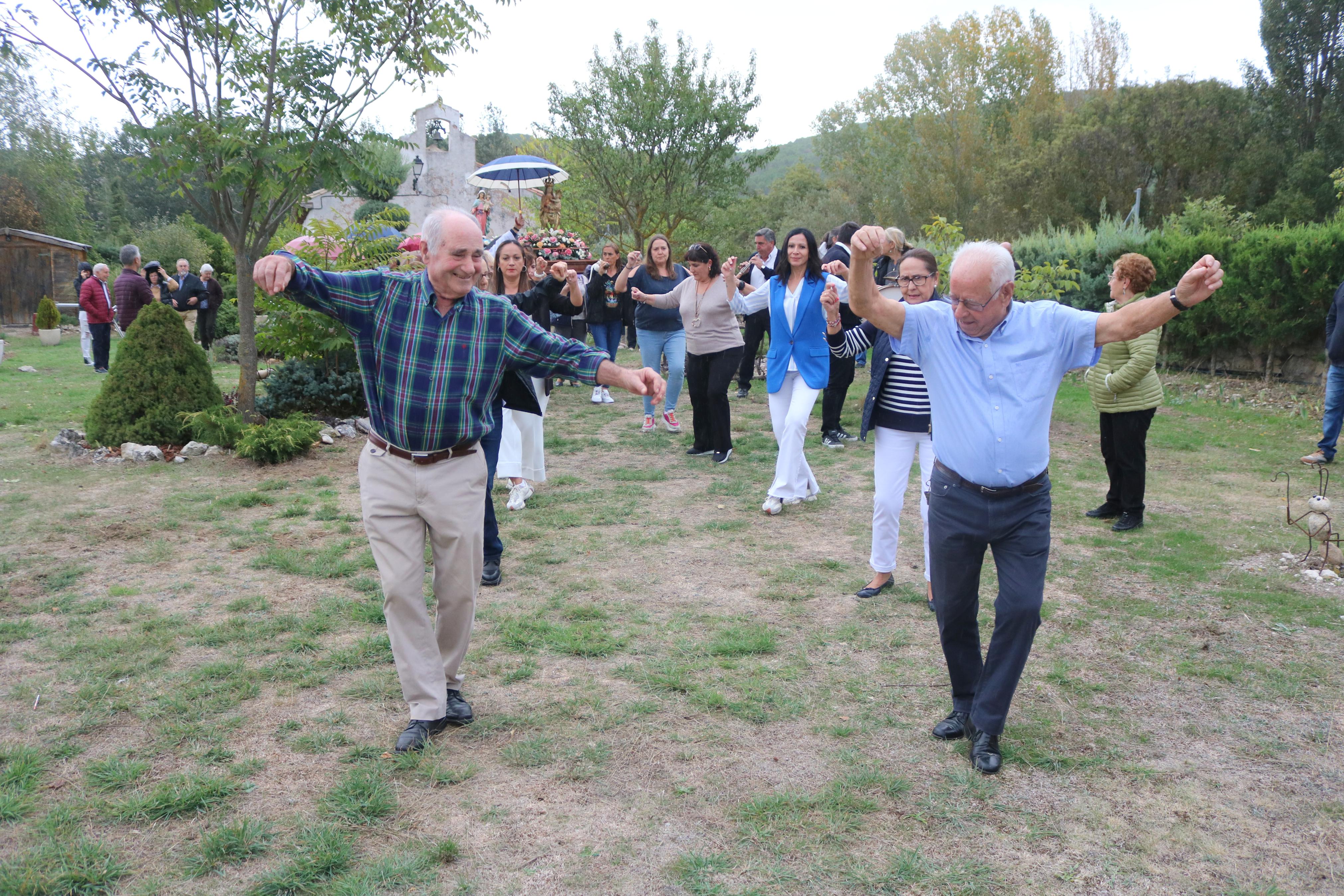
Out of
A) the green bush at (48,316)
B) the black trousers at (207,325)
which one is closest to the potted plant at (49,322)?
the green bush at (48,316)

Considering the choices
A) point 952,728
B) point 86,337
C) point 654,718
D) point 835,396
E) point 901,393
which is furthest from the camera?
point 86,337

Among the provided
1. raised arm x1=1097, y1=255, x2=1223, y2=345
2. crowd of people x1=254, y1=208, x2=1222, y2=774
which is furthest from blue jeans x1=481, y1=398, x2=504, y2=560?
raised arm x1=1097, y1=255, x2=1223, y2=345

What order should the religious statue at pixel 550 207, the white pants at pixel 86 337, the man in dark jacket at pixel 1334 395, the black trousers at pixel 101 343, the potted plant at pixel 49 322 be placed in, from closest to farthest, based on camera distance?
the man in dark jacket at pixel 1334 395, the black trousers at pixel 101 343, the white pants at pixel 86 337, the potted plant at pixel 49 322, the religious statue at pixel 550 207

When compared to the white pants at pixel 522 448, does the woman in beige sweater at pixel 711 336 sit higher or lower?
higher

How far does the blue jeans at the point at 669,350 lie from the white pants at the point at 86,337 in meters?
11.4

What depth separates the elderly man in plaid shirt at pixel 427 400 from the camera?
11.8ft

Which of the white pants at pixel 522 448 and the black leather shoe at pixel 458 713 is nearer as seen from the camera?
the black leather shoe at pixel 458 713

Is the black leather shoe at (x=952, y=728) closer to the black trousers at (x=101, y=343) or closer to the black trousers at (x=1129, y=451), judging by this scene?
the black trousers at (x=1129, y=451)

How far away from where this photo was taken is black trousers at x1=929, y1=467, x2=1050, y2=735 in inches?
137

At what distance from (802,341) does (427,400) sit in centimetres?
403

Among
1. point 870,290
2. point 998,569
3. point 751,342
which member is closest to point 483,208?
point 751,342

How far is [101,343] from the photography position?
15.9m

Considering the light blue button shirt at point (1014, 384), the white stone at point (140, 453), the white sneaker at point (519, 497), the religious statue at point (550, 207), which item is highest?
the religious statue at point (550, 207)

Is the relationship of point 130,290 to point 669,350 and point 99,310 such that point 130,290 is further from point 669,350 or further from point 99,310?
point 669,350
